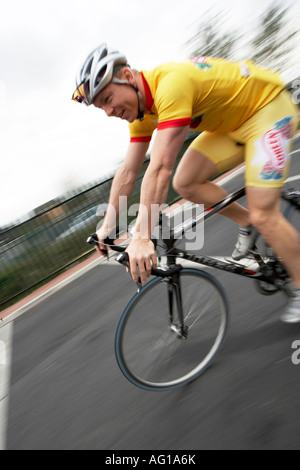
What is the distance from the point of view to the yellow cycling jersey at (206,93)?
6.43 feet

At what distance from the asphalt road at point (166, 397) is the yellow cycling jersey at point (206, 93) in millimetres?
1640

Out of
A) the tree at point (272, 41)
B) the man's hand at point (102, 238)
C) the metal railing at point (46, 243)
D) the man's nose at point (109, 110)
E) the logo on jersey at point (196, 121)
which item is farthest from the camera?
the tree at point (272, 41)

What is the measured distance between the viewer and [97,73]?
2.01m

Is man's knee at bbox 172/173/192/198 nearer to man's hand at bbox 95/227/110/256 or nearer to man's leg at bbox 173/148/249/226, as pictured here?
man's leg at bbox 173/148/249/226

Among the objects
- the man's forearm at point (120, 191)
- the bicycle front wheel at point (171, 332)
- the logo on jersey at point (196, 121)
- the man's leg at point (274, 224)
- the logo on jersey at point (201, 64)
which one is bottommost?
the bicycle front wheel at point (171, 332)

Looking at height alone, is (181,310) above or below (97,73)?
below

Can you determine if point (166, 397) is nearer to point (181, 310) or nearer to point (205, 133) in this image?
point (181, 310)

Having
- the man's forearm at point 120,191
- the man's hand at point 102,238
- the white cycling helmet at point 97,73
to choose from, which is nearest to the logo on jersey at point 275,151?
the white cycling helmet at point 97,73

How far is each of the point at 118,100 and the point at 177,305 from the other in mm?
1429

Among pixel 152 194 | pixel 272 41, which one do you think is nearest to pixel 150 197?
pixel 152 194

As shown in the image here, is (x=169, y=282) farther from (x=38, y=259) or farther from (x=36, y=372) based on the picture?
(x=38, y=259)

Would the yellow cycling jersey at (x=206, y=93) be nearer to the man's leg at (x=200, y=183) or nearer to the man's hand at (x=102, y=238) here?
the man's leg at (x=200, y=183)

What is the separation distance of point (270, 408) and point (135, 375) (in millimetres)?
893
